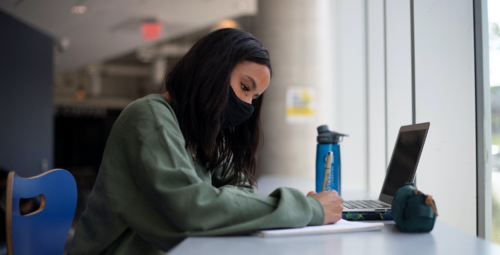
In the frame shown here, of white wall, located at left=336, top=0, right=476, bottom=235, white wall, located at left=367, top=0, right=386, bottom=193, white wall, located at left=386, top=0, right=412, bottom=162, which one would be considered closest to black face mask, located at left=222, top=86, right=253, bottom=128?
white wall, located at left=336, top=0, right=476, bottom=235

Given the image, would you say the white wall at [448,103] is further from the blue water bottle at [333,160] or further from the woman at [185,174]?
the woman at [185,174]

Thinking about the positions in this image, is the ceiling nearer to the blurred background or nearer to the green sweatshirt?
the blurred background

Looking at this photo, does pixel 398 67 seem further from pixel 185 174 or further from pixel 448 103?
pixel 185 174

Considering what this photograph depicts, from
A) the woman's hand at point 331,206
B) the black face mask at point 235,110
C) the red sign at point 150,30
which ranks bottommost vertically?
the woman's hand at point 331,206

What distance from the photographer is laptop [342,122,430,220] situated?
110 centimetres

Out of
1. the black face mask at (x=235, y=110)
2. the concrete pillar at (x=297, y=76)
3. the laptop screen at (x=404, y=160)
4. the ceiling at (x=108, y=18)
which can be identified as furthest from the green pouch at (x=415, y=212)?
the ceiling at (x=108, y=18)

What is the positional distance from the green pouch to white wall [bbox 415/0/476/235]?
54 centimetres

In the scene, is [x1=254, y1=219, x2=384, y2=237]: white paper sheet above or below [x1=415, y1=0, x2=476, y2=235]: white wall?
below

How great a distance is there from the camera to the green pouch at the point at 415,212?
87cm

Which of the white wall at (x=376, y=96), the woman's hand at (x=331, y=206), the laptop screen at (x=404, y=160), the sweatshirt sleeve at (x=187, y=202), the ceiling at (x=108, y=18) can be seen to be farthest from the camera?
the ceiling at (x=108, y=18)

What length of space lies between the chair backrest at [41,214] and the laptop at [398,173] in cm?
85

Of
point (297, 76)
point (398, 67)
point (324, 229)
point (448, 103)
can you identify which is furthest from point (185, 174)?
point (297, 76)

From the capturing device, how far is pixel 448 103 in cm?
144

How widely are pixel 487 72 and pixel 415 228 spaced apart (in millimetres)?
704
